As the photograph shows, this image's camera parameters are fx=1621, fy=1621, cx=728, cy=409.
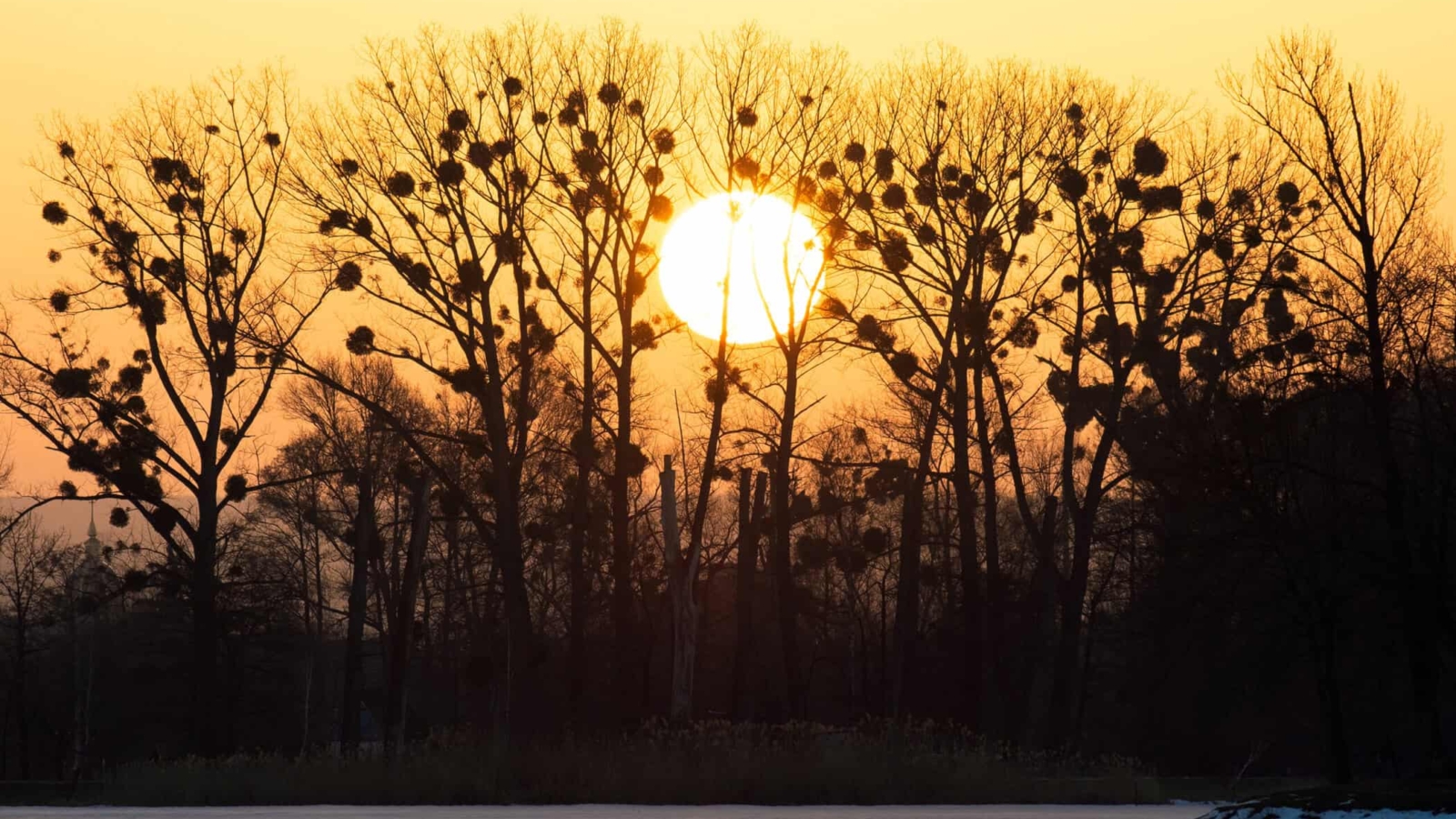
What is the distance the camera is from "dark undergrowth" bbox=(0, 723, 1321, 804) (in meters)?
17.8

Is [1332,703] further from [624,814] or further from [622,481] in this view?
[624,814]

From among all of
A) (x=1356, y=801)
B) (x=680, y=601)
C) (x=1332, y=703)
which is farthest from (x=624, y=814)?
(x=1332, y=703)

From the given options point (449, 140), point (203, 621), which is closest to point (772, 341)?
point (449, 140)

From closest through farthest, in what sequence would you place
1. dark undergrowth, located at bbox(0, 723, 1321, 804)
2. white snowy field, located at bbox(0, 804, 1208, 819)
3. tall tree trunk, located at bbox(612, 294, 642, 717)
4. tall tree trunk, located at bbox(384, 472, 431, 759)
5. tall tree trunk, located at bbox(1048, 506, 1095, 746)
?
1. white snowy field, located at bbox(0, 804, 1208, 819)
2. dark undergrowth, located at bbox(0, 723, 1321, 804)
3. tall tree trunk, located at bbox(1048, 506, 1095, 746)
4. tall tree trunk, located at bbox(612, 294, 642, 717)
5. tall tree trunk, located at bbox(384, 472, 431, 759)

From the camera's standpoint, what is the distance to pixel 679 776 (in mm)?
17984

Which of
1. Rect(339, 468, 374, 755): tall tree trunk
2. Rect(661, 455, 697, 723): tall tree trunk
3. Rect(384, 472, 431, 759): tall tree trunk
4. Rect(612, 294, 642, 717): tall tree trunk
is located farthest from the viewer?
Rect(339, 468, 374, 755): tall tree trunk

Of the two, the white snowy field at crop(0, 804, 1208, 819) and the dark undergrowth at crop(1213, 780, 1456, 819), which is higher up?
the dark undergrowth at crop(1213, 780, 1456, 819)

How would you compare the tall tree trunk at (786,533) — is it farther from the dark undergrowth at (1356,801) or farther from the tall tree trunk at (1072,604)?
the dark undergrowth at (1356,801)

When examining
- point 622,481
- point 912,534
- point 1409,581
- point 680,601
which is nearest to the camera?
point 1409,581

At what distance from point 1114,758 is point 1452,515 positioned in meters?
9.04

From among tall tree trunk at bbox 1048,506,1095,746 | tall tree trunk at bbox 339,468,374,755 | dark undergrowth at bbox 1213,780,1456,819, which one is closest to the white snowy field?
dark undergrowth at bbox 1213,780,1456,819

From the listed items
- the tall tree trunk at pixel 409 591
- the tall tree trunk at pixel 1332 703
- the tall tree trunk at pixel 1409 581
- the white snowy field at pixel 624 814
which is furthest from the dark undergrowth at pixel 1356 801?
the tall tree trunk at pixel 409 591

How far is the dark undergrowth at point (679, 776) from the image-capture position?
58.3 feet

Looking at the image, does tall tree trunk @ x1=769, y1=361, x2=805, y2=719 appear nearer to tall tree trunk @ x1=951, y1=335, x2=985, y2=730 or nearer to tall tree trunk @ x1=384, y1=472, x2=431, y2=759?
tall tree trunk @ x1=951, y1=335, x2=985, y2=730
